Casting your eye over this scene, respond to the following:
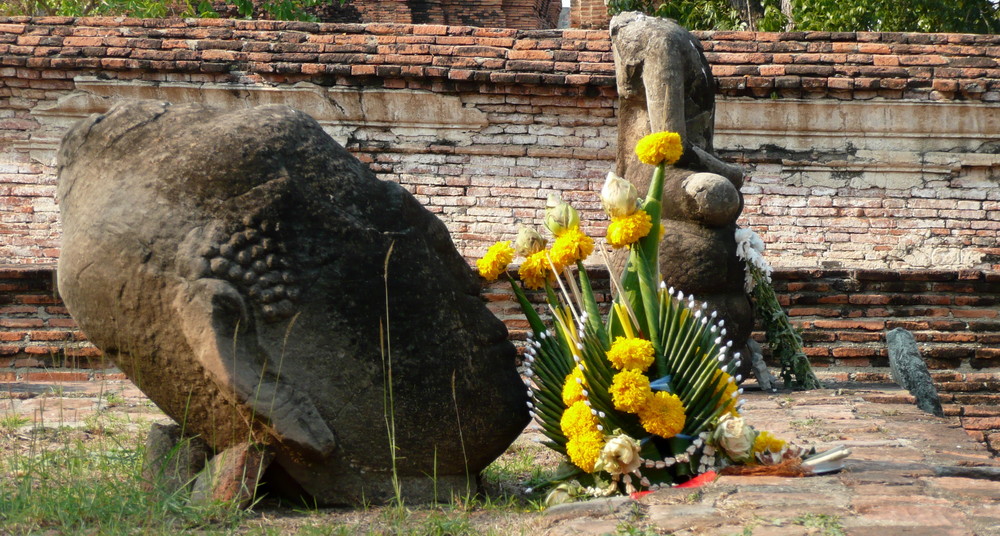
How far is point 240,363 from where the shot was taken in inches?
118

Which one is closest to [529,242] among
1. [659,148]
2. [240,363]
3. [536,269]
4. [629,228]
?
[536,269]

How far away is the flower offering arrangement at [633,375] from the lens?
3227 mm

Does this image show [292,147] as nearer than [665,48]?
Yes

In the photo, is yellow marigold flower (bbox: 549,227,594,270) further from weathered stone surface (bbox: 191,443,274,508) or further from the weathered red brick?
the weathered red brick

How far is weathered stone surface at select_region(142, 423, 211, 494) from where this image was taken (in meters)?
3.13

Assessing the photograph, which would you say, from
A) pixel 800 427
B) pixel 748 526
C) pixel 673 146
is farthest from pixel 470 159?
pixel 748 526

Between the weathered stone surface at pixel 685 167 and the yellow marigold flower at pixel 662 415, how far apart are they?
6.96 ft

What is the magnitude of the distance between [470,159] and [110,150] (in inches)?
209

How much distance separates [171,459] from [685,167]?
10.7ft

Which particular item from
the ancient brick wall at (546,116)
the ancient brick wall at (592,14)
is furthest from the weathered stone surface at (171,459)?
the ancient brick wall at (592,14)

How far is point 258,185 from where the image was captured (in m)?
3.11

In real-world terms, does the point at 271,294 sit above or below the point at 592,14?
below

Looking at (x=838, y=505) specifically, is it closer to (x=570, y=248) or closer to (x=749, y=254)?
(x=570, y=248)

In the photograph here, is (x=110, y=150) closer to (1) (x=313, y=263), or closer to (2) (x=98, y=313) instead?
(2) (x=98, y=313)
